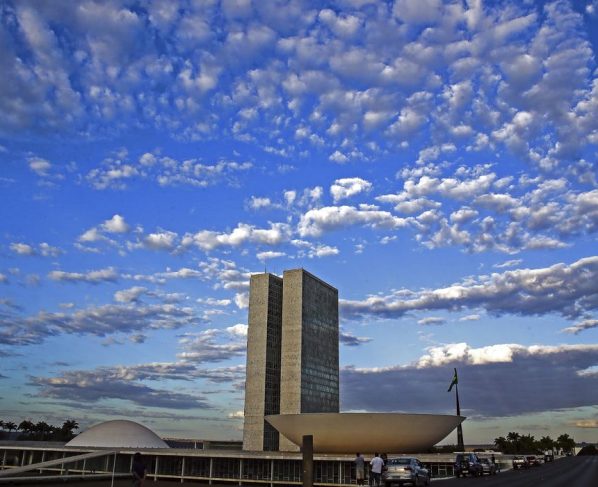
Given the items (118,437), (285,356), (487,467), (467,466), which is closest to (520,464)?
(487,467)

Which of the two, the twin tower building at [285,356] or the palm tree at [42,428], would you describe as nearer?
the twin tower building at [285,356]

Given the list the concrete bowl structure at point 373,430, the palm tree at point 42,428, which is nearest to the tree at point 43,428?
the palm tree at point 42,428

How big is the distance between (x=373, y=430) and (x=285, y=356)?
62.1m

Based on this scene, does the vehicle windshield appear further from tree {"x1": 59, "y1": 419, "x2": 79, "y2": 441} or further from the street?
Result: tree {"x1": 59, "y1": 419, "x2": 79, "y2": 441}

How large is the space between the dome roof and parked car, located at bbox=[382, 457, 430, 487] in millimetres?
67777

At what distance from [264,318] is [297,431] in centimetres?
5637

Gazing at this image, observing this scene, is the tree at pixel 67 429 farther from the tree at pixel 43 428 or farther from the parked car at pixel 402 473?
the parked car at pixel 402 473

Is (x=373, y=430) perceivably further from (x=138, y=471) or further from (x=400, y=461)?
(x=138, y=471)

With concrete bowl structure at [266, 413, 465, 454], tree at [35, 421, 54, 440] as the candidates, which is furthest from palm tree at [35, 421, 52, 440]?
concrete bowl structure at [266, 413, 465, 454]

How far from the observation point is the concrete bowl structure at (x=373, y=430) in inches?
2995

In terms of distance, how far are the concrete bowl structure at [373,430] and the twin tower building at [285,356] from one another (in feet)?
161

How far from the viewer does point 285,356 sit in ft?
450

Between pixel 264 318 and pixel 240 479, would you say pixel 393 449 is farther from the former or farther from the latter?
pixel 264 318

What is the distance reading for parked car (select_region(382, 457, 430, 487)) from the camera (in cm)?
3175
